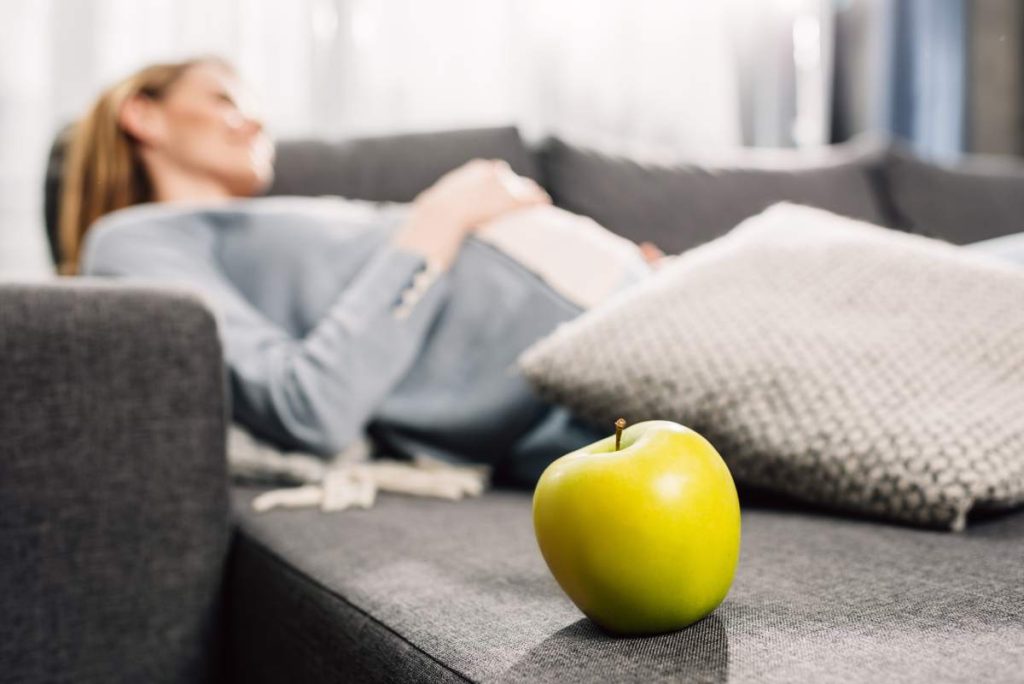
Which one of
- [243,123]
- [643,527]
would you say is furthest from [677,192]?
[643,527]

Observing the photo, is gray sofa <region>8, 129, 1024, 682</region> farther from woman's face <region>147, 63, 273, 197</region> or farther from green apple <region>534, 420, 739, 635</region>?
woman's face <region>147, 63, 273, 197</region>

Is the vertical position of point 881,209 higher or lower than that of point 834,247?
lower

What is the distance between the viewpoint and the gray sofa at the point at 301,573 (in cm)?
48

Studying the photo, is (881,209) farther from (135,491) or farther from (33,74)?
(33,74)

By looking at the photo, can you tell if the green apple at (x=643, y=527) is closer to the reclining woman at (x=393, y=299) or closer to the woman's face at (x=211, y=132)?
the reclining woman at (x=393, y=299)

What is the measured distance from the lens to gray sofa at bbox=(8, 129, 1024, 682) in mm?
479

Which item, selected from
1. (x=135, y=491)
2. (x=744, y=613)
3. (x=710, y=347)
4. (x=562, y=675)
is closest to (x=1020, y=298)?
(x=710, y=347)

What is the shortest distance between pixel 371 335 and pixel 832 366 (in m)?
0.54

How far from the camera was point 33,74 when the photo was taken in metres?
1.73

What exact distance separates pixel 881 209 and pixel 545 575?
1488mm

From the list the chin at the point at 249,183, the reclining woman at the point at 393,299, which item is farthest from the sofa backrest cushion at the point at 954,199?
the chin at the point at 249,183

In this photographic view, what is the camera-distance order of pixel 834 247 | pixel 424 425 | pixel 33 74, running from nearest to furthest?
pixel 834 247 → pixel 424 425 → pixel 33 74

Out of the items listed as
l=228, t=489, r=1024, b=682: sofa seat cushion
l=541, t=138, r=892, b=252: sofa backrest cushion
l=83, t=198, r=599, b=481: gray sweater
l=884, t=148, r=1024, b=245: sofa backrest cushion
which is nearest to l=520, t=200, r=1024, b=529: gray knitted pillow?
l=228, t=489, r=1024, b=682: sofa seat cushion

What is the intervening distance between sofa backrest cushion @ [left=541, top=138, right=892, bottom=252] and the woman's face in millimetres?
535
